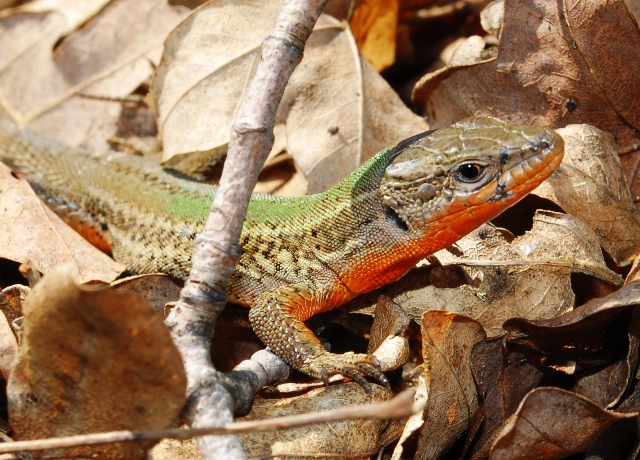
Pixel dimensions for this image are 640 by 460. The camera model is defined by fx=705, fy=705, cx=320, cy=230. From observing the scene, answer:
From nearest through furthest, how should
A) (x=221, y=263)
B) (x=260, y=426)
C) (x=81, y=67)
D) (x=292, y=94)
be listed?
(x=260, y=426)
(x=221, y=263)
(x=292, y=94)
(x=81, y=67)

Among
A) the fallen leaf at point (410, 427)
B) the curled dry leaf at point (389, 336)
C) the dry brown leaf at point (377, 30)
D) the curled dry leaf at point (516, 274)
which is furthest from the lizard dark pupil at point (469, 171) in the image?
the dry brown leaf at point (377, 30)

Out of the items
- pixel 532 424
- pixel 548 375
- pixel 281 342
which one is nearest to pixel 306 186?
pixel 281 342

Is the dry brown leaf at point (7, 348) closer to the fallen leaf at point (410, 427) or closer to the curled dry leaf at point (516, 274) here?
the fallen leaf at point (410, 427)

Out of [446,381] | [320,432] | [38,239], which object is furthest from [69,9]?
[446,381]

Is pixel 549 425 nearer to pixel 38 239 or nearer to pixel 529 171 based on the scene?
pixel 529 171

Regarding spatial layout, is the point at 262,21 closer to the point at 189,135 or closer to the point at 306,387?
the point at 189,135

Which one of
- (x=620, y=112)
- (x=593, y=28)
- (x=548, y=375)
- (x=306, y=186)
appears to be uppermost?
(x=593, y=28)
